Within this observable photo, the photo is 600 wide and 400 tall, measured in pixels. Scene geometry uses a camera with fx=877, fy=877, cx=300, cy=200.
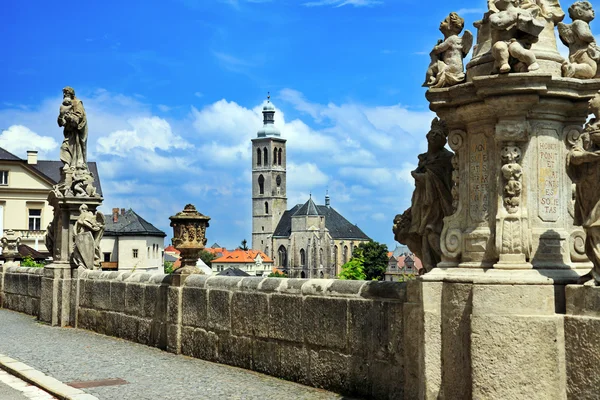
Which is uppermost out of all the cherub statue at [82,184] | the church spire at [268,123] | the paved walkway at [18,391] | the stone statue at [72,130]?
the church spire at [268,123]

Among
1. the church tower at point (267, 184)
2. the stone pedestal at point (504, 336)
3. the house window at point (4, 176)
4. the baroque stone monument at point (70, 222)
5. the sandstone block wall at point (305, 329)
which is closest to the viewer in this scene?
the stone pedestal at point (504, 336)

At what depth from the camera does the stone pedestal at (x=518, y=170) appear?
20.3ft

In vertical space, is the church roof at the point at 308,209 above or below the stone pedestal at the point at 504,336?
above

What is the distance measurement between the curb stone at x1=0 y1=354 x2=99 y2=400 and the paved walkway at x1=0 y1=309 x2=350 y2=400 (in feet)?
0.52

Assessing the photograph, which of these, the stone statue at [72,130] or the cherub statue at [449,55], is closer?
the cherub statue at [449,55]

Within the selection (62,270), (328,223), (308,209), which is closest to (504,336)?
(62,270)

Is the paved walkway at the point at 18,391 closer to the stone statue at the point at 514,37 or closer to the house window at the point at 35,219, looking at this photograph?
the stone statue at the point at 514,37

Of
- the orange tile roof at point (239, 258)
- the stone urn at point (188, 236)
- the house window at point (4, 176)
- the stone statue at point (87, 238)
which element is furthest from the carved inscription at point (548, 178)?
the orange tile roof at point (239, 258)

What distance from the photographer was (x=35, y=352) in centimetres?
1156

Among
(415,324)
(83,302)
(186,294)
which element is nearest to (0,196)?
(83,302)

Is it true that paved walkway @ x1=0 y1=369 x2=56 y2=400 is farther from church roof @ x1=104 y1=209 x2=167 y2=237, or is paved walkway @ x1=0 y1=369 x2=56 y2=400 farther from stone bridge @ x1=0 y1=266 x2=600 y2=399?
church roof @ x1=104 y1=209 x2=167 y2=237

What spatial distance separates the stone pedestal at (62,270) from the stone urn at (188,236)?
14.9 ft

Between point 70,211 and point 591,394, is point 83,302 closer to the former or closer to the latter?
point 70,211

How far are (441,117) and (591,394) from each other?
7.57 feet
